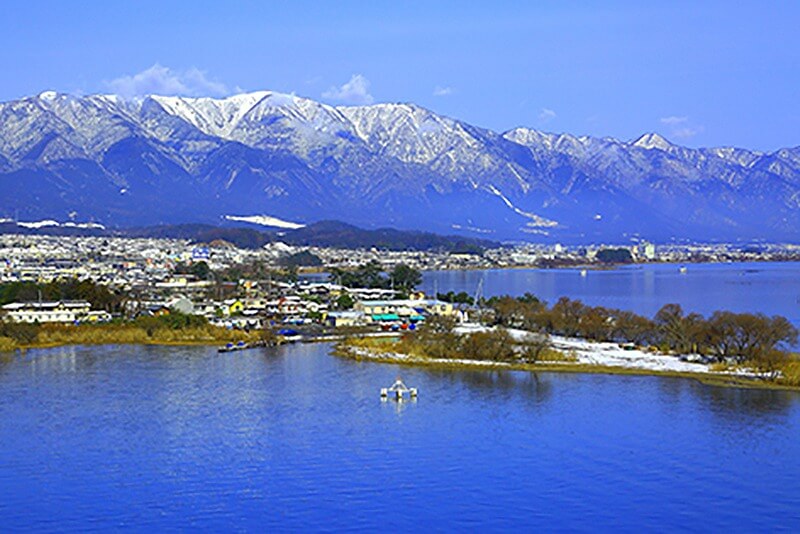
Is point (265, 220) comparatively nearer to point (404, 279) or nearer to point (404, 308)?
point (404, 279)

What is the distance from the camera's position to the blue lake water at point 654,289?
22.0 meters

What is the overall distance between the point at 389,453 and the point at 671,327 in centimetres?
737

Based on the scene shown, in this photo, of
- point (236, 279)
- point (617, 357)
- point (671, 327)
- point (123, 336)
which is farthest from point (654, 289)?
point (123, 336)

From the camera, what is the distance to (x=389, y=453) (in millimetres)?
8297

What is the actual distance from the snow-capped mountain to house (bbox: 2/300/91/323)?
43.9 meters

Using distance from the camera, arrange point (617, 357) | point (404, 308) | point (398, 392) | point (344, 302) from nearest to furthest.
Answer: point (398, 392)
point (617, 357)
point (404, 308)
point (344, 302)

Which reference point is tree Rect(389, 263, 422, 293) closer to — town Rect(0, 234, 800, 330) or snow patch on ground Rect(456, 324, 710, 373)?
town Rect(0, 234, 800, 330)

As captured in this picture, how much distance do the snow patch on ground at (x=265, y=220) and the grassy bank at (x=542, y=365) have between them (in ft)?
187

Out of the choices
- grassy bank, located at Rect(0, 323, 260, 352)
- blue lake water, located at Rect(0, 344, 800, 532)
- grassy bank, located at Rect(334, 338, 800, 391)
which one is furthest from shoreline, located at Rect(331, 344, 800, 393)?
grassy bank, located at Rect(0, 323, 260, 352)

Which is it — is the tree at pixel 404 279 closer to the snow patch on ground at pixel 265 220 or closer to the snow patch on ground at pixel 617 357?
the snow patch on ground at pixel 617 357

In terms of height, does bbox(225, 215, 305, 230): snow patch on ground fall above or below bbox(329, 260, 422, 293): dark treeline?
above

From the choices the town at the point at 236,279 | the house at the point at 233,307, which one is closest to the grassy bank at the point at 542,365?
the town at the point at 236,279

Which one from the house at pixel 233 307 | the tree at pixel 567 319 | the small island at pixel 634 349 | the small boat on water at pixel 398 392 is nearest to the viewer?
the small boat on water at pixel 398 392

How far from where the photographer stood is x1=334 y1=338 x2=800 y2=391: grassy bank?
11.5m
